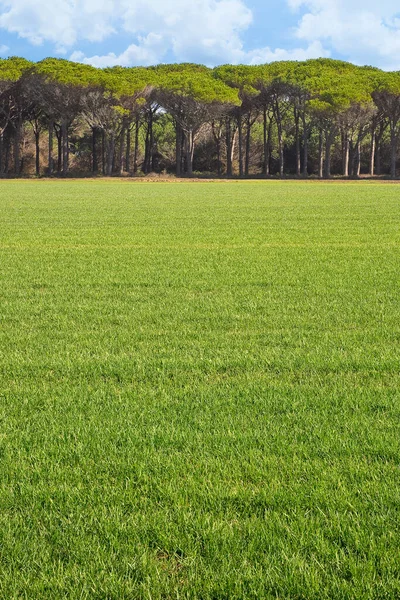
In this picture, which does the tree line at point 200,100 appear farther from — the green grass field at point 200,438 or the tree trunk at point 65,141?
the green grass field at point 200,438

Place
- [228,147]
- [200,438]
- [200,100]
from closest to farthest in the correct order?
1. [200,438]
2. [200,100]
3. [228,147]

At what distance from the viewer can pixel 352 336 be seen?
657cm

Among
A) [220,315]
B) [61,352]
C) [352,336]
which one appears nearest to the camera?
[61,352]

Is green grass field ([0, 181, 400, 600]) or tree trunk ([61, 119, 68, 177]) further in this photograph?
tree trunk ([61, 119, 68, 177])

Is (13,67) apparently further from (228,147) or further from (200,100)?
(228,147)

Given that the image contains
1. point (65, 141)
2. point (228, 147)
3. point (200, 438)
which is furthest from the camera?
point (228, 147)

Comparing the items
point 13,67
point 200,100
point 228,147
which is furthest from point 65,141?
point 228,147

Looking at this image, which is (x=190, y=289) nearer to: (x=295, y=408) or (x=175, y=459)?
(x=295, y=408)

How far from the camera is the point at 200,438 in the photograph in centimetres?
417

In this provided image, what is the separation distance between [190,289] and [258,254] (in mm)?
3712

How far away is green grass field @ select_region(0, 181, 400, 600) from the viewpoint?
9.56ft

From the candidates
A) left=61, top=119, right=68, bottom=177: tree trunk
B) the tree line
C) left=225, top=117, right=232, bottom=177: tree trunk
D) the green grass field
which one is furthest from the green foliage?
the green grass field

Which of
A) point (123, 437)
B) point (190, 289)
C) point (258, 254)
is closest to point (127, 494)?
point (123, 437)

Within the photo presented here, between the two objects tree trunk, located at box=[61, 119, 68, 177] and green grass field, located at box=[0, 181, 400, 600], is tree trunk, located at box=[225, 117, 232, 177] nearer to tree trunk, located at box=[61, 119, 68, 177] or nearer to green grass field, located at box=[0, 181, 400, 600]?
tree trunk, located at box=[61, 119, 68, 177]
